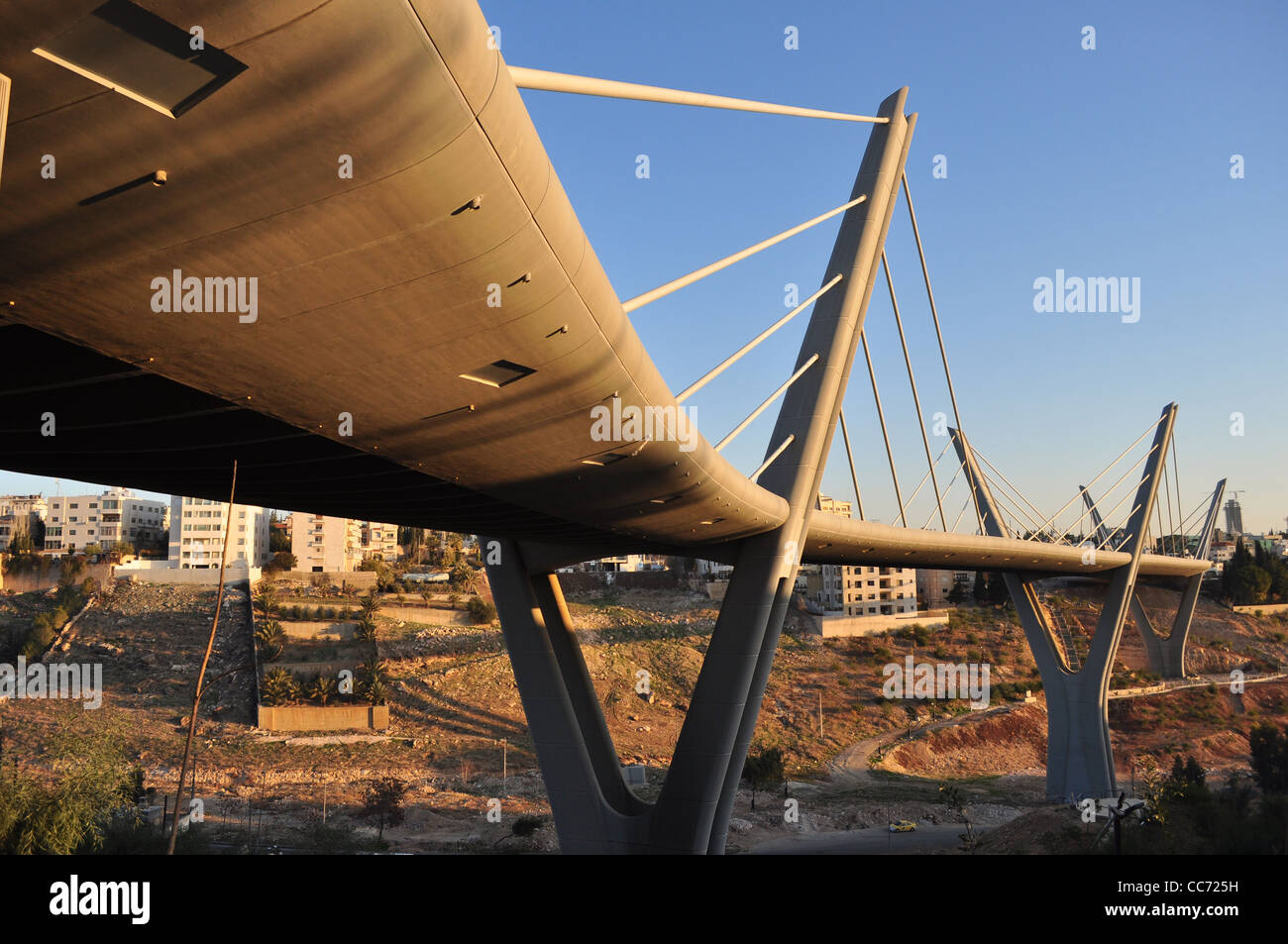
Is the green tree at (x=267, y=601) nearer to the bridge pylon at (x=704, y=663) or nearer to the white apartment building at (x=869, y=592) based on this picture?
the white apartment building at (x=869, y=592)

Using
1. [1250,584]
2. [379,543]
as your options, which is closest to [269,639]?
[379,543]

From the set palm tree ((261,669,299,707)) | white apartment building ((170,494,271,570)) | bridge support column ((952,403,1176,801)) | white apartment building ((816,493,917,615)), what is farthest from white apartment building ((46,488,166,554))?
bridge support column ((952,403,1176,801))

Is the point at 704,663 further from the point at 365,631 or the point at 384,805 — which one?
the point at 365,631

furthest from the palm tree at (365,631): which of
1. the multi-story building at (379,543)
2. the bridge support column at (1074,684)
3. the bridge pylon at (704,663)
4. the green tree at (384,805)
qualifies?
the bridge pylon at (704,663)

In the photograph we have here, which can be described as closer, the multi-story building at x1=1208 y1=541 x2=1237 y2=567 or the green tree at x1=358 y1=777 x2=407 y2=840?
the green tree at x1=358 y1=777 x2=407 y2=840

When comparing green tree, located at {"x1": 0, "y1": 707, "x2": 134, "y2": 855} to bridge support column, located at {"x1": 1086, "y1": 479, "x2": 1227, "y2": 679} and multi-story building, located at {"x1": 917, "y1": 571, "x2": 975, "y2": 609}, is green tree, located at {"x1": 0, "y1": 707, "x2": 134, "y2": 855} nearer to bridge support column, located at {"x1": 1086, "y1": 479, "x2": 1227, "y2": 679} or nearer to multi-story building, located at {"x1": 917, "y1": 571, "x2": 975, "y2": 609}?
bridge support column, located at {"x1": 1086, "y1": 479, "x2": 1227, "y2": 679}

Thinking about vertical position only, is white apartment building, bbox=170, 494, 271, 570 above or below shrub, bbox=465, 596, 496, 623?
above
